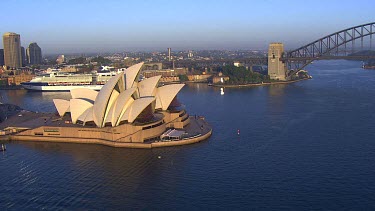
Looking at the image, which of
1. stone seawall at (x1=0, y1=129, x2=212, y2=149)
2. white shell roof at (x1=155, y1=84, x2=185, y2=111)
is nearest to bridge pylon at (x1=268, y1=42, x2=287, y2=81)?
white shell roof at (x1=155, y1=84, x2=185, y2=111)

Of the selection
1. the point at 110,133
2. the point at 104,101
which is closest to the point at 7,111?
the point at 104,101

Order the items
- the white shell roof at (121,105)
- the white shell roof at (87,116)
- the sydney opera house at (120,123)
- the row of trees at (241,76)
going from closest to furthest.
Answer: the sydney opera house at (120,123) → the white shell roof at (121,105) → the white shell roof at (87,116) → the row of trees at (241,76)

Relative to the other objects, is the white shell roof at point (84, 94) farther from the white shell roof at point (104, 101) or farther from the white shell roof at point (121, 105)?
the white shell roof at point (121, 105)

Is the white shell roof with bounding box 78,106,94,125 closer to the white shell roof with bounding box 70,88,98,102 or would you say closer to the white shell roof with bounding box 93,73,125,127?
the white shell roof with bounding box 93,73,125,127

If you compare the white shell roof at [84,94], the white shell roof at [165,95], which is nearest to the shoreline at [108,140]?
the white shell roof at [165,95]

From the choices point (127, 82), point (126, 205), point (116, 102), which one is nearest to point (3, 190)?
point (126, 205)

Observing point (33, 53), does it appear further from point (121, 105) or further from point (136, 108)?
point (136, 108)
